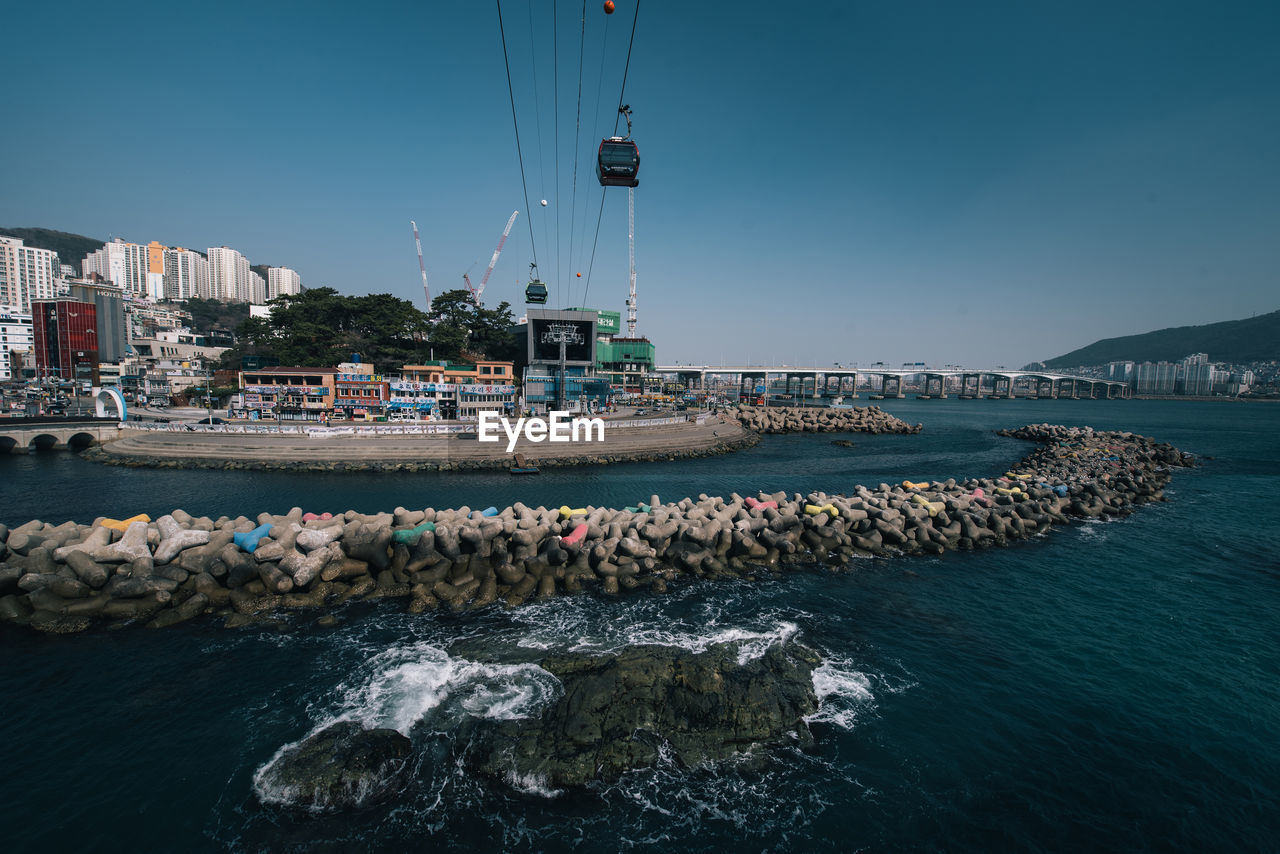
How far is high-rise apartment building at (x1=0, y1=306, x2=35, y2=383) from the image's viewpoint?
77.9m

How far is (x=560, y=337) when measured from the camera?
6269 cm

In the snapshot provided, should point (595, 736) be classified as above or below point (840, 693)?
above

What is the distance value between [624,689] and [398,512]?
11.2 m

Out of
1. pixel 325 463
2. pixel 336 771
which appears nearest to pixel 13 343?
pixel 325 463

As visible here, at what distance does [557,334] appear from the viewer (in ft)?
206

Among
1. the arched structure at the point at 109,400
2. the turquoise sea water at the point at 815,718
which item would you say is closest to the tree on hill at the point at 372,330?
the arched structure at the point at 109,400

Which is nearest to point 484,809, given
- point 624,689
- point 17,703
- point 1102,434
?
point 624,689

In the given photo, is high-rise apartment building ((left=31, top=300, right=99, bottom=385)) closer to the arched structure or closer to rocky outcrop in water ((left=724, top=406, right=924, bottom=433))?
the arched structure

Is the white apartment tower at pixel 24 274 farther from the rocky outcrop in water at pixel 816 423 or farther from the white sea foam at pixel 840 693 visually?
the white sea foam at pixel 840 693

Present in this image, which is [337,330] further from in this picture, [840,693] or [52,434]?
[840,693]

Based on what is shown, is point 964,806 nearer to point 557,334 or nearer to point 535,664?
point 535,664

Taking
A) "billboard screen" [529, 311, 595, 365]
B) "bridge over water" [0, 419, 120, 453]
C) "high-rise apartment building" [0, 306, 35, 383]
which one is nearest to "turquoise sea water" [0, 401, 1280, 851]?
"bridge over water" [0, 419, 120, 453]

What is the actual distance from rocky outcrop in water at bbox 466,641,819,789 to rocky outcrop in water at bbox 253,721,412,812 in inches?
52.6

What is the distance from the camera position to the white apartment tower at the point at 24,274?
12512 cm
